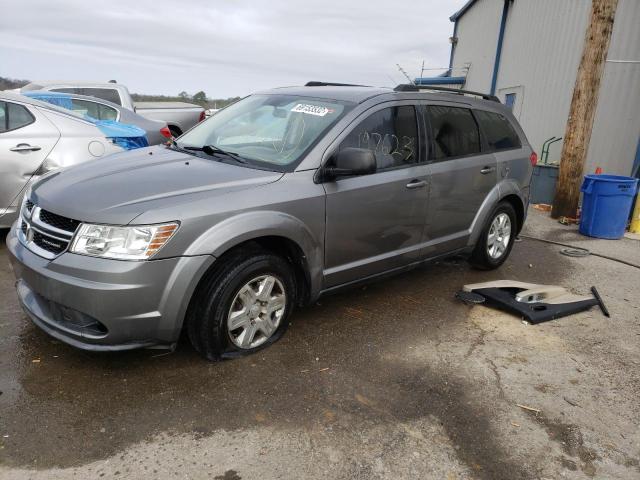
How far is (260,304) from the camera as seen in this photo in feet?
11.2

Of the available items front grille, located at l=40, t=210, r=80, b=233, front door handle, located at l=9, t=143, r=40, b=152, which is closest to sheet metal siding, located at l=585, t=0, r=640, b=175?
front door handle, located at l=9, t=143, r=40, b=152

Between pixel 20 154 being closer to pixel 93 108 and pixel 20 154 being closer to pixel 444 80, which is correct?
pixel 93 108

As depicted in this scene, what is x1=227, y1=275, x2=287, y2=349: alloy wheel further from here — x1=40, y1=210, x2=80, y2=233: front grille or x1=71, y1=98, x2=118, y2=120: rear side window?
x1=71, y1=98, x2=118, y2=120: rear side window

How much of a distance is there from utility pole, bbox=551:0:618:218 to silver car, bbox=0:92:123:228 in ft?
22.5

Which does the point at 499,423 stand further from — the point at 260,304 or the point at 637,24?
the point at 637,24

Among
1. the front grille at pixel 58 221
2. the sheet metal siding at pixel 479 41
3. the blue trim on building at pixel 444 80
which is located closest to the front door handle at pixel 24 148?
the front grille at pixel 58 221

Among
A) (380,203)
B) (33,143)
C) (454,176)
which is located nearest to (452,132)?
(454,176)

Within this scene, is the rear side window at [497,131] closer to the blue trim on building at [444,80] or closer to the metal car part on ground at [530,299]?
the metal car part on ground at [530,299]

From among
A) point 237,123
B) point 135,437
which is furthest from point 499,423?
point 237,123

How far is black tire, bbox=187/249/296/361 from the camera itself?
3102mm

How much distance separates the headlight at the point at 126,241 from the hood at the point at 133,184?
58 mm

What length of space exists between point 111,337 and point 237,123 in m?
2.06

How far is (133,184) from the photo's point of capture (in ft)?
10.3

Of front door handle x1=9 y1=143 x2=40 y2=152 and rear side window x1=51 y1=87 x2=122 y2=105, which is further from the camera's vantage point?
rear side window x1=51 y1=87 x2=122 y2=105
